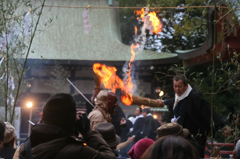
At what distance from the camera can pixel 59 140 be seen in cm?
184

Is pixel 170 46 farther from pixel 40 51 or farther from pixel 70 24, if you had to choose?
pixel 40 51

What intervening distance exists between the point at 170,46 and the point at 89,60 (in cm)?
511

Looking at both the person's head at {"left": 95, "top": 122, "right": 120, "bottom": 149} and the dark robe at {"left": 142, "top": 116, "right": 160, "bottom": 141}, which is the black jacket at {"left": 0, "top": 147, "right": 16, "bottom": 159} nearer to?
the person's head at {"left": 95, "top": 122, "right": 120, "bottom": 149}

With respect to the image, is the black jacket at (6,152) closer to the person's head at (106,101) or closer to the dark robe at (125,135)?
the person's head at (106,101)

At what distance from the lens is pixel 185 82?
395 centimetres

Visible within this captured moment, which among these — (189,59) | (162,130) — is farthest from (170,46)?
(162,130)

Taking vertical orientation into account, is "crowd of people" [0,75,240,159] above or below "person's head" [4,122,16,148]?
above

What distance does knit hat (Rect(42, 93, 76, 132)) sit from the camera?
1.89 metres

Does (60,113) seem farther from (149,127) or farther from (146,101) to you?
(149,127)

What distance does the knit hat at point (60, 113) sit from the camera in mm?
1895

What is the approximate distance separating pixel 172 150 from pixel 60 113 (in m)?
0.88

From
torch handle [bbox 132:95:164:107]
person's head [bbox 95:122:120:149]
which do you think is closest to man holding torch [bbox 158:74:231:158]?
torch handle [bbox 132:95:164:107]

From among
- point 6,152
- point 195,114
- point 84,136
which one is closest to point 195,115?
point 195,114

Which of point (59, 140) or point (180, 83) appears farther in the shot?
point (180, 83)
